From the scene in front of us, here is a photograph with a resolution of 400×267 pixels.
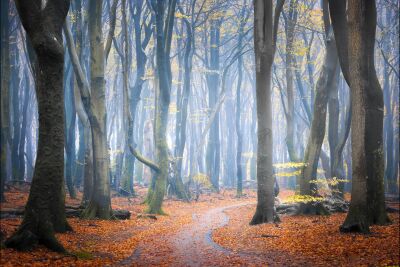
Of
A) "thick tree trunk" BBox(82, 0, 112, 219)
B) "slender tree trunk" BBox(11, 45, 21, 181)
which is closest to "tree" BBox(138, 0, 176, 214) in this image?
"thick tree trunk" BBox(82, 0, 112, 219)

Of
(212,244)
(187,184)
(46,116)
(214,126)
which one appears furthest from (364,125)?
(214,126)

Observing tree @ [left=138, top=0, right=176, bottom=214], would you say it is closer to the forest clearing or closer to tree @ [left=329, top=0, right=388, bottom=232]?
the forest clearing

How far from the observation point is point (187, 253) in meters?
9.34

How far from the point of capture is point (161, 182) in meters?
18.0

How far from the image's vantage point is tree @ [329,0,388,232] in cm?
1098

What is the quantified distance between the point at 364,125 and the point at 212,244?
545cm

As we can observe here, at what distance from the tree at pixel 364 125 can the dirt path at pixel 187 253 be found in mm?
3711

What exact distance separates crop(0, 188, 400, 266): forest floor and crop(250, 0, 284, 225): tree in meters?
0.98

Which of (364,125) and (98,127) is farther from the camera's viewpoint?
(98,127)

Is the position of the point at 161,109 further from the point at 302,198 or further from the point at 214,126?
the point at 214,126

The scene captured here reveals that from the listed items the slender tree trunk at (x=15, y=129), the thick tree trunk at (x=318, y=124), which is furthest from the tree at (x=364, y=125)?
the slender tree trunk at (x=15, y=129)

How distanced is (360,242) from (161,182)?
33.4 ft

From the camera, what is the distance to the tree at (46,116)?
27.4 ft

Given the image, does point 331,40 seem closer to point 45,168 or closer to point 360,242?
point 360,242
